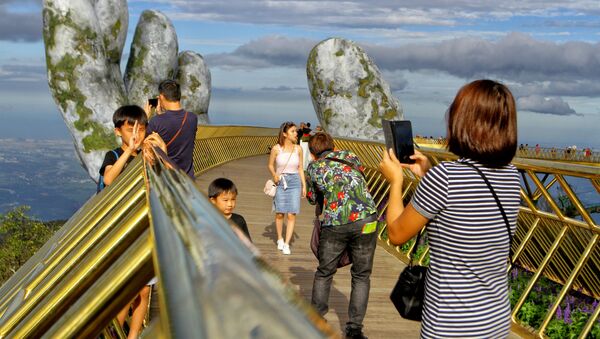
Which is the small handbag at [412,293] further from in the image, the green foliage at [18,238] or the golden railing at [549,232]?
the green foliage at [18,238]

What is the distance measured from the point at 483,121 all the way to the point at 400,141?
737mm

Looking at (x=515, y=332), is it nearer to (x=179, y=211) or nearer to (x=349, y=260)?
(x=349, y=260)

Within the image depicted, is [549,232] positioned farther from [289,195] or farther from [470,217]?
[470,217]

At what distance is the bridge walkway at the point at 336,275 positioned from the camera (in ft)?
20.9

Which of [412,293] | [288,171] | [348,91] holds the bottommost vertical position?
[348,91]

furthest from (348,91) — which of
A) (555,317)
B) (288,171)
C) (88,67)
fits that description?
(555,317)

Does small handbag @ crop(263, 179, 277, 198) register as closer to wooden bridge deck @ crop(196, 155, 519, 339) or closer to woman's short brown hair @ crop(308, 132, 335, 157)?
wooden bridge deck @ crop(196, 155, 519, 339)

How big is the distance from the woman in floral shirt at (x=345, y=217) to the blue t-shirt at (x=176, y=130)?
1.00 metres

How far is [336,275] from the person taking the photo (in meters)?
8.20

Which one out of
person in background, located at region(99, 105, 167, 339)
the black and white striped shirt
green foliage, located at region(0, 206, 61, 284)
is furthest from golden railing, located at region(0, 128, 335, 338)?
green foliage, located at region(0, 206, 61, 284)

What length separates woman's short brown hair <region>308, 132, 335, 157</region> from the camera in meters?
5.86

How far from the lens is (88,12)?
126ft

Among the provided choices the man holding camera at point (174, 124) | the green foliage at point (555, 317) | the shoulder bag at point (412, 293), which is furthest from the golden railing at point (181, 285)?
the green foliage at point (555, 317)

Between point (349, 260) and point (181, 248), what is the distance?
526 centimetres
